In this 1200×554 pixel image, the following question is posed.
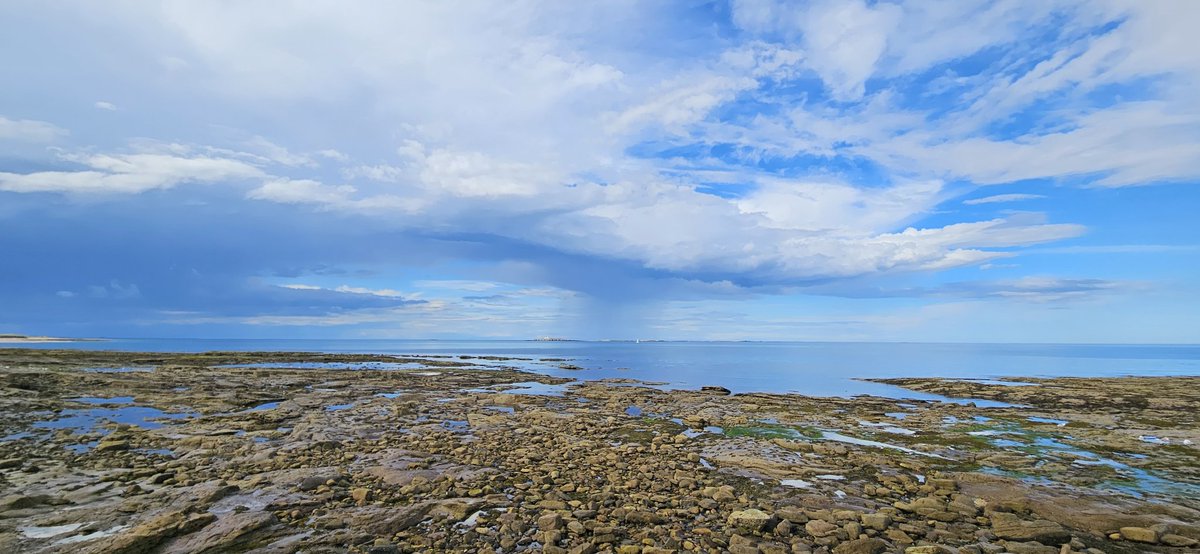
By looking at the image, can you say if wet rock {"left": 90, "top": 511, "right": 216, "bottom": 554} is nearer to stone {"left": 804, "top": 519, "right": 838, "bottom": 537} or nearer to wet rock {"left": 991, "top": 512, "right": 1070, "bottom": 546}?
stone {"left": 804, "top": 519, "right": 838, "bottom": 537}

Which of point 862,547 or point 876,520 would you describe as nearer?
point 862,547

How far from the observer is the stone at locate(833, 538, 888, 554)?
1048cm

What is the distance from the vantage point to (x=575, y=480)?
15109 mm

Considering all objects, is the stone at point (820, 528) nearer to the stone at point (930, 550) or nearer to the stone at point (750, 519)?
the stone at point (750, 519)

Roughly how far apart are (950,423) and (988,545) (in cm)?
2217

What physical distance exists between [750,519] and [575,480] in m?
5.38

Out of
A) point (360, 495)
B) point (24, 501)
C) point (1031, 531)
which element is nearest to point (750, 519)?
point (1031, 531)

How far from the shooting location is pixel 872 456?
1911cm

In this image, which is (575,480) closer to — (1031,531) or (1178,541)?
(1031,531)

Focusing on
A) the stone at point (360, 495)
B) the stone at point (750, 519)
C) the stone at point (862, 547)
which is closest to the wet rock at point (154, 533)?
the stone at point (360, 495)

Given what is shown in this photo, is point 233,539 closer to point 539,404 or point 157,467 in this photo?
point 157,467

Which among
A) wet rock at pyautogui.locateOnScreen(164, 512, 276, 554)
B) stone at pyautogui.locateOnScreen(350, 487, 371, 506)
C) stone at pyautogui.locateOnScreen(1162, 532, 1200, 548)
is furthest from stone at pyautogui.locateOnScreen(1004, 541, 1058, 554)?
wet rock at pyautogui.locateOnScreen(164, 512, 276, 554)

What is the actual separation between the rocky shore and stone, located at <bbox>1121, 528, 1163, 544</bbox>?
0.11 feet

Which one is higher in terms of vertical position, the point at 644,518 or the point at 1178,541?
the point at 644,518
